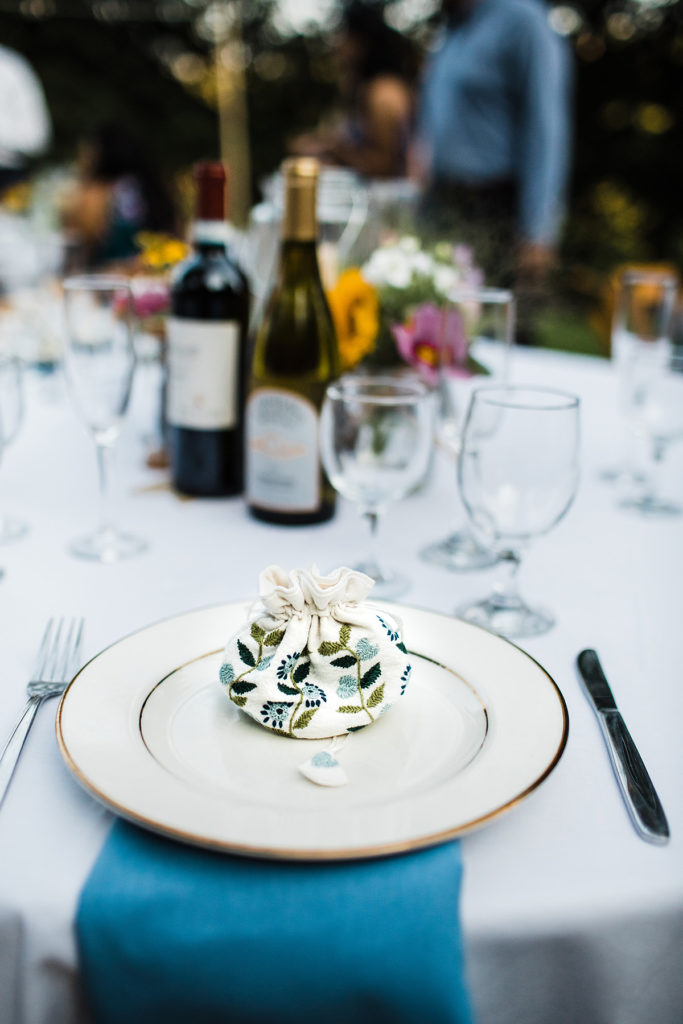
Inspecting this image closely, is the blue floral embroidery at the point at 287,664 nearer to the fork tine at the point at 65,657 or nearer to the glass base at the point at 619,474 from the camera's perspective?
the fork tine at the point at 65,657

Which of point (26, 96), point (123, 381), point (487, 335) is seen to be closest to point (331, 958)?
point (123, 381)

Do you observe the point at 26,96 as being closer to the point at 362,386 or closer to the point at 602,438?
the point at 602,438

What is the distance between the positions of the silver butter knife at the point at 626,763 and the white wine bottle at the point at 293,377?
16.8 inches

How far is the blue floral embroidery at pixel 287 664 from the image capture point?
1.77 feet

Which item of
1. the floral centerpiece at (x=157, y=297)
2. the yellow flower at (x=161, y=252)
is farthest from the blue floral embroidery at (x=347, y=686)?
the yellow flower at (x=161, y=252)

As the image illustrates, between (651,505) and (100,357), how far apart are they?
72cm

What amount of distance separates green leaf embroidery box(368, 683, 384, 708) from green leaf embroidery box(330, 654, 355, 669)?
2 centimetres

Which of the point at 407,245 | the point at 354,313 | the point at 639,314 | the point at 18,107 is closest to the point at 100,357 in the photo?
the point at 354,313

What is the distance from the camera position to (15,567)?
887mm

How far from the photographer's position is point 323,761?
1.66 ft

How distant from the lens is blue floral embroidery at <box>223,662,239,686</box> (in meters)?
0.55

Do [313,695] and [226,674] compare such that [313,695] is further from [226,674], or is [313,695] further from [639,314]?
[639,314]

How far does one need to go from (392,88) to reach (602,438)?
1949 millimetres

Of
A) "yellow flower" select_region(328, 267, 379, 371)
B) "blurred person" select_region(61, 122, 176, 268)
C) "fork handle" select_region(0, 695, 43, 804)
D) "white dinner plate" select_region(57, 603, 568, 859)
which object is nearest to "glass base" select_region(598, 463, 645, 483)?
"yellow flower" select_region(328, 267, 379, 371)
